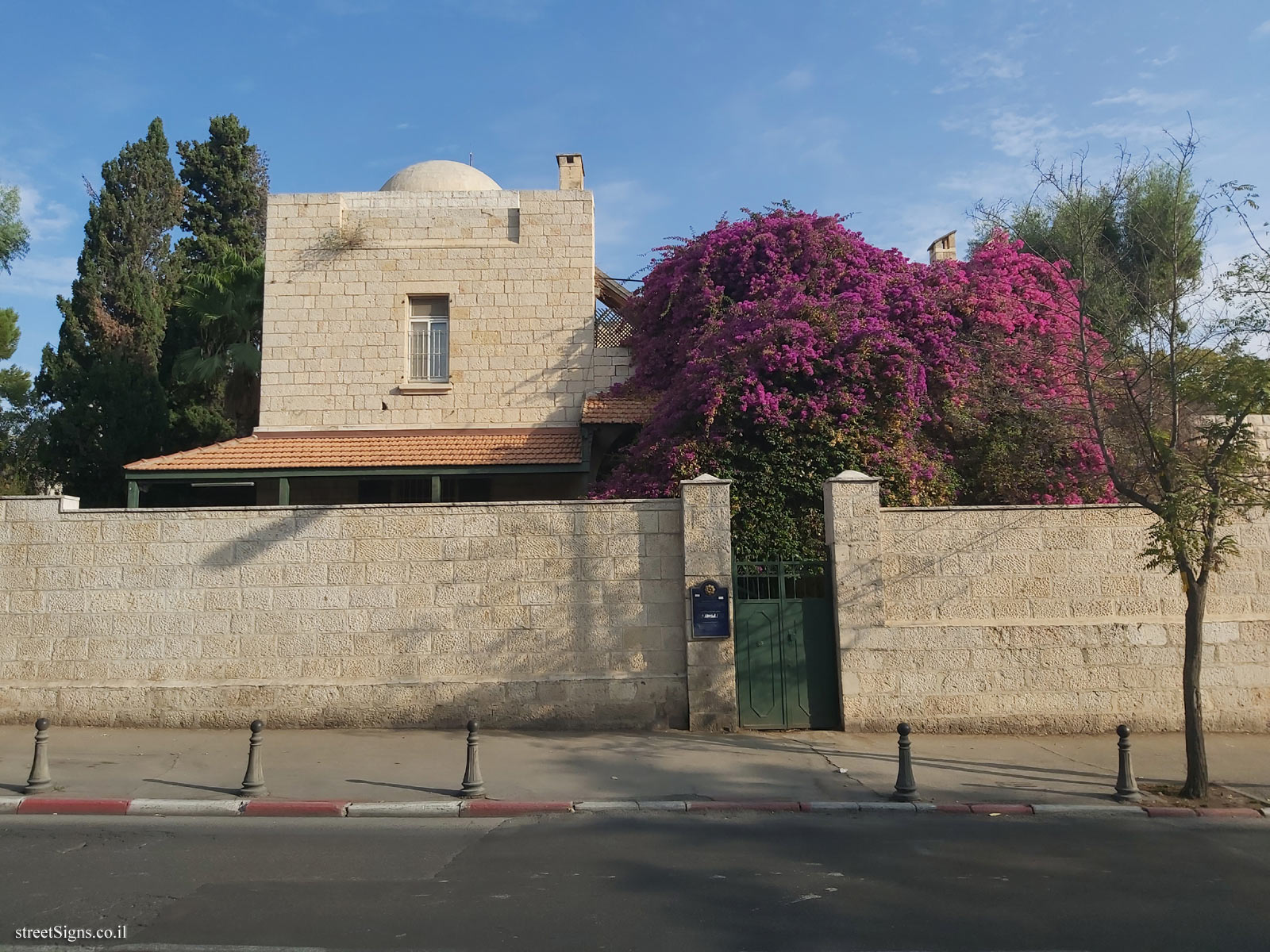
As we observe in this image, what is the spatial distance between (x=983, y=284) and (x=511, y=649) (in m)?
11.4

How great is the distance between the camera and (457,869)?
6859 mm

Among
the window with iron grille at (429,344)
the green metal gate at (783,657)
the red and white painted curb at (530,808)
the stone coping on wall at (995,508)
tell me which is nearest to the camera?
the red and white painted curb at (530,808)

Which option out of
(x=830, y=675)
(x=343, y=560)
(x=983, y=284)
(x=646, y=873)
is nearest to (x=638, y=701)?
(x=830, y=675)

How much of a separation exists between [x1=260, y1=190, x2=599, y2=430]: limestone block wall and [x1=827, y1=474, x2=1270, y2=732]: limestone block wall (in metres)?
8.29

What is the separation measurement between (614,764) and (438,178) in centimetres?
1574

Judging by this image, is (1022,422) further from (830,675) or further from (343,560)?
(343,560)

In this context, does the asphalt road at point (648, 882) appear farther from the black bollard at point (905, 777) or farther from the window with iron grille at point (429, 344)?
the window with iron grille at point (429, 344)

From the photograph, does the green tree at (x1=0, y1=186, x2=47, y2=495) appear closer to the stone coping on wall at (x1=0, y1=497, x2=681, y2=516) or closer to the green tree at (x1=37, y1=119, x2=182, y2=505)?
the green tree at (x1=37, y1=119, x2=182, y2=505)

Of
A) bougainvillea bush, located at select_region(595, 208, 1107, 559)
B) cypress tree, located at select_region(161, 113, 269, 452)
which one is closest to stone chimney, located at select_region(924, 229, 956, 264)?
bougainvillea bush, located at select_region(595, 208, 1107, 559)

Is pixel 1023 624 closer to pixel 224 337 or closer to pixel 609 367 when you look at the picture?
pixel 609 367

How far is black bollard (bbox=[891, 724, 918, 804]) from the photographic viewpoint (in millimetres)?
8977

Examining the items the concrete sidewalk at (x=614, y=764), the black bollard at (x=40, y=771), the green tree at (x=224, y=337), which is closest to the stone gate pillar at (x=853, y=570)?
the concrete sidewalk at (x=614, y=764)

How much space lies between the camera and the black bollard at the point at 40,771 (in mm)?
8875

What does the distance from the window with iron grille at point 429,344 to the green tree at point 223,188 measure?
16175 millimetres
